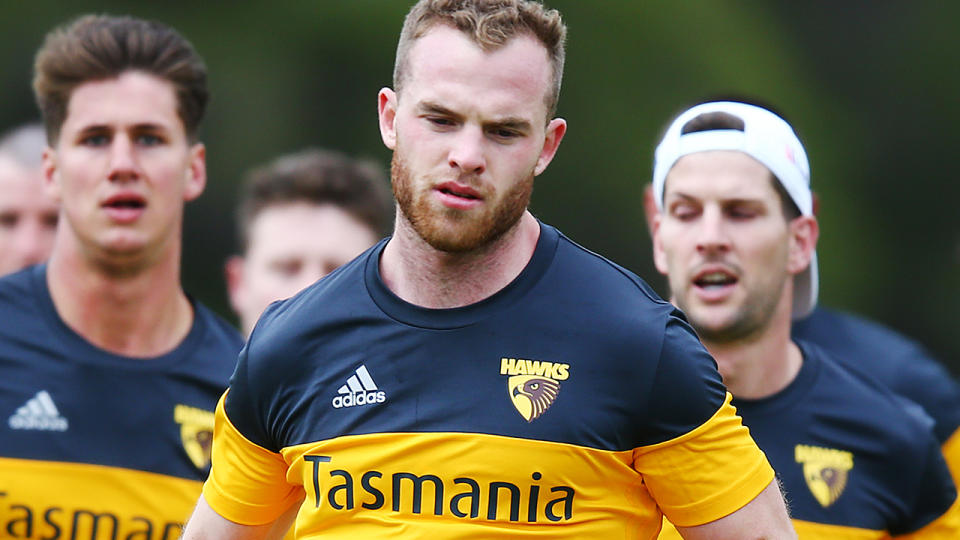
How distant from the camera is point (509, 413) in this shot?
4.11 meters

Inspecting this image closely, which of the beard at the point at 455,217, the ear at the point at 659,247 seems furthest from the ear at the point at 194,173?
the beard at the point at 455,217

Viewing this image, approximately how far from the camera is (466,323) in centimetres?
420

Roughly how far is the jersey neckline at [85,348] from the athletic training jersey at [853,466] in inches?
76.5

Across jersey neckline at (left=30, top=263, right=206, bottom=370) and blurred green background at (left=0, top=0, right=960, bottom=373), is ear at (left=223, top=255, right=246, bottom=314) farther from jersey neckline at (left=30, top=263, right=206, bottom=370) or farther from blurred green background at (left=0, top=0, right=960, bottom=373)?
blurred green background at (left=0, top=0, right=960, bottom=373)

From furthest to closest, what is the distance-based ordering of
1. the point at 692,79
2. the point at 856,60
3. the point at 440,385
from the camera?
1. the point at 856,60
2. the point at 692,79
3. the point at 440,385

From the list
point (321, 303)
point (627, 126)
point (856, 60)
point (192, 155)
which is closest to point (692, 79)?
point (627, 126)

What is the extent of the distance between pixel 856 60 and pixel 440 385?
466 inches

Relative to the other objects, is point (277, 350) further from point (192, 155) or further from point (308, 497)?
point (192, 155)

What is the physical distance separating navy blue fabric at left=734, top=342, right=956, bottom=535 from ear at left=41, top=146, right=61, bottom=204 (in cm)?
247

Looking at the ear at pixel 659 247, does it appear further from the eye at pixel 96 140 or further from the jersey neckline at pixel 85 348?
the eye at pixel 96 140

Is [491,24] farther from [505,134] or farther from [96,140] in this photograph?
[96,140]

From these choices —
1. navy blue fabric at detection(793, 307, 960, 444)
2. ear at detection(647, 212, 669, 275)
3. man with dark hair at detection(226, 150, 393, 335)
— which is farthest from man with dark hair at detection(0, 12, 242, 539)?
navy blue fabric at detection(793, 307, 960, 444)

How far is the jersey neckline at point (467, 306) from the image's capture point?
4.21m

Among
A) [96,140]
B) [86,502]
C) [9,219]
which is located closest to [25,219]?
[9,219]
